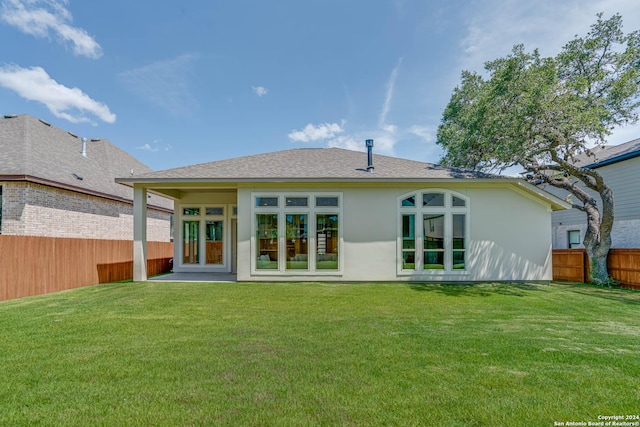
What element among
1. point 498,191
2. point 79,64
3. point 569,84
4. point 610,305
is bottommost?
point 610,305

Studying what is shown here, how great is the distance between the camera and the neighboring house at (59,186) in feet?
35.2

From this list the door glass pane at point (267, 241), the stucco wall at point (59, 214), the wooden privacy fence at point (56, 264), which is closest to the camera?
the wooden privacy fence at point (56, 264)

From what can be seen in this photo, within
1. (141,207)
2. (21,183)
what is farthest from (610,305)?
(21,183)

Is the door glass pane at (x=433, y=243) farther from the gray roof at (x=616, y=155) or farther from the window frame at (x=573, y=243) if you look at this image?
the window frame at (x=573, y=243)

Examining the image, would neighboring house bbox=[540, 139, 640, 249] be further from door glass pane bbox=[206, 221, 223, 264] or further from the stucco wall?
the stucco wall

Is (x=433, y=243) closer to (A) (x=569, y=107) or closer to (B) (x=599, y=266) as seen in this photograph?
(A) (x=569, y=107)

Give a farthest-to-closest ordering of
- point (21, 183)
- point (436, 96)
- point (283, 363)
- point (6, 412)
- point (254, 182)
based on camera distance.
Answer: point (436, 96) < point (21, 183) < point (254, 182) < point (283, 363) < point (6, 412)

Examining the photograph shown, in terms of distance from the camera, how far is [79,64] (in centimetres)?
1698

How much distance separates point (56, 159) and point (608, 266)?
21588mm

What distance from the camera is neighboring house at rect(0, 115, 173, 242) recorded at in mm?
10742

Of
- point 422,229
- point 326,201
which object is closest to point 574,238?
point 422,229

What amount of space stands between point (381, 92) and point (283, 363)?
16.6m

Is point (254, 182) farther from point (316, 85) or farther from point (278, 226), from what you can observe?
point (316, 85)

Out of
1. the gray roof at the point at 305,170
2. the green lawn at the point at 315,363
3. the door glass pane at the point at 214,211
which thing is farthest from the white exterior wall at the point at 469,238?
the door glass pane at the point at 214,211
